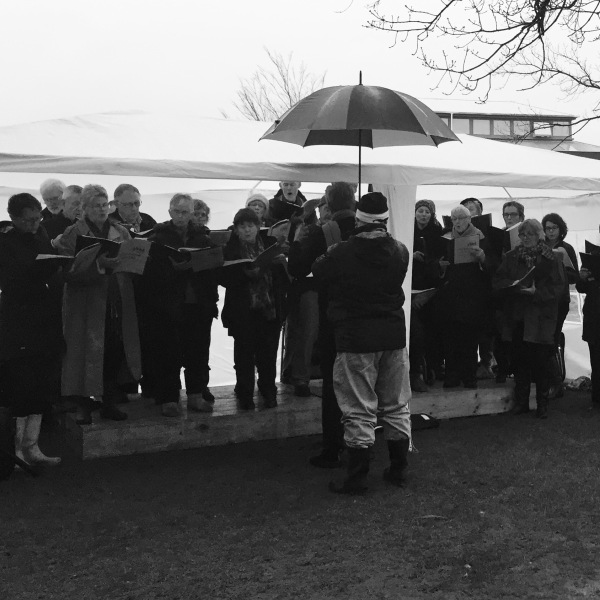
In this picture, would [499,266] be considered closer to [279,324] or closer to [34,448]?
[279,324]

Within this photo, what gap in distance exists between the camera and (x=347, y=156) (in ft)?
24.7

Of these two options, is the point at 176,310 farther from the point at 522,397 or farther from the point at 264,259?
the point at 522,397

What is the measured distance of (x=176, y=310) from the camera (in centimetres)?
673

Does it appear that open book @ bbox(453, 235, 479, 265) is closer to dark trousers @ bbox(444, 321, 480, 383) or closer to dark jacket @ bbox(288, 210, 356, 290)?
dark trousers @ bbox(444, 321, 480, 383)

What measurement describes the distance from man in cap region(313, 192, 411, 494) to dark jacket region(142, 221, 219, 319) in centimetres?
135

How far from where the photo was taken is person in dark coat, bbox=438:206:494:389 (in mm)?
7926

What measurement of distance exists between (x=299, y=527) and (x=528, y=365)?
3.79 m

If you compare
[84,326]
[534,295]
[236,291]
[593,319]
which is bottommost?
[593,319]

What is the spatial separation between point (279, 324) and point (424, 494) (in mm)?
1903

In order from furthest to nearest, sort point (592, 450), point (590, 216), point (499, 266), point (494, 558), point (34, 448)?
point (590, 216)
point (499, 266)
point (592, 450)
point (34, 448)
point (494, 558)

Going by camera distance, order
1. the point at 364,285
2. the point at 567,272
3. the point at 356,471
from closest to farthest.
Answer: the point at 364,285 < the point at 356,471 < the point at 567,272

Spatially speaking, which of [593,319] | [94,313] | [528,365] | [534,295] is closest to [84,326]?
[94,313]

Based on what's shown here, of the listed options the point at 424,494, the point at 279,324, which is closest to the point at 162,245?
the point at 279,324

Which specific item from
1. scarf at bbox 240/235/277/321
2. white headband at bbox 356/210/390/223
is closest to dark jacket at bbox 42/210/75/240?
scarf at bbox 240/235/277/321
